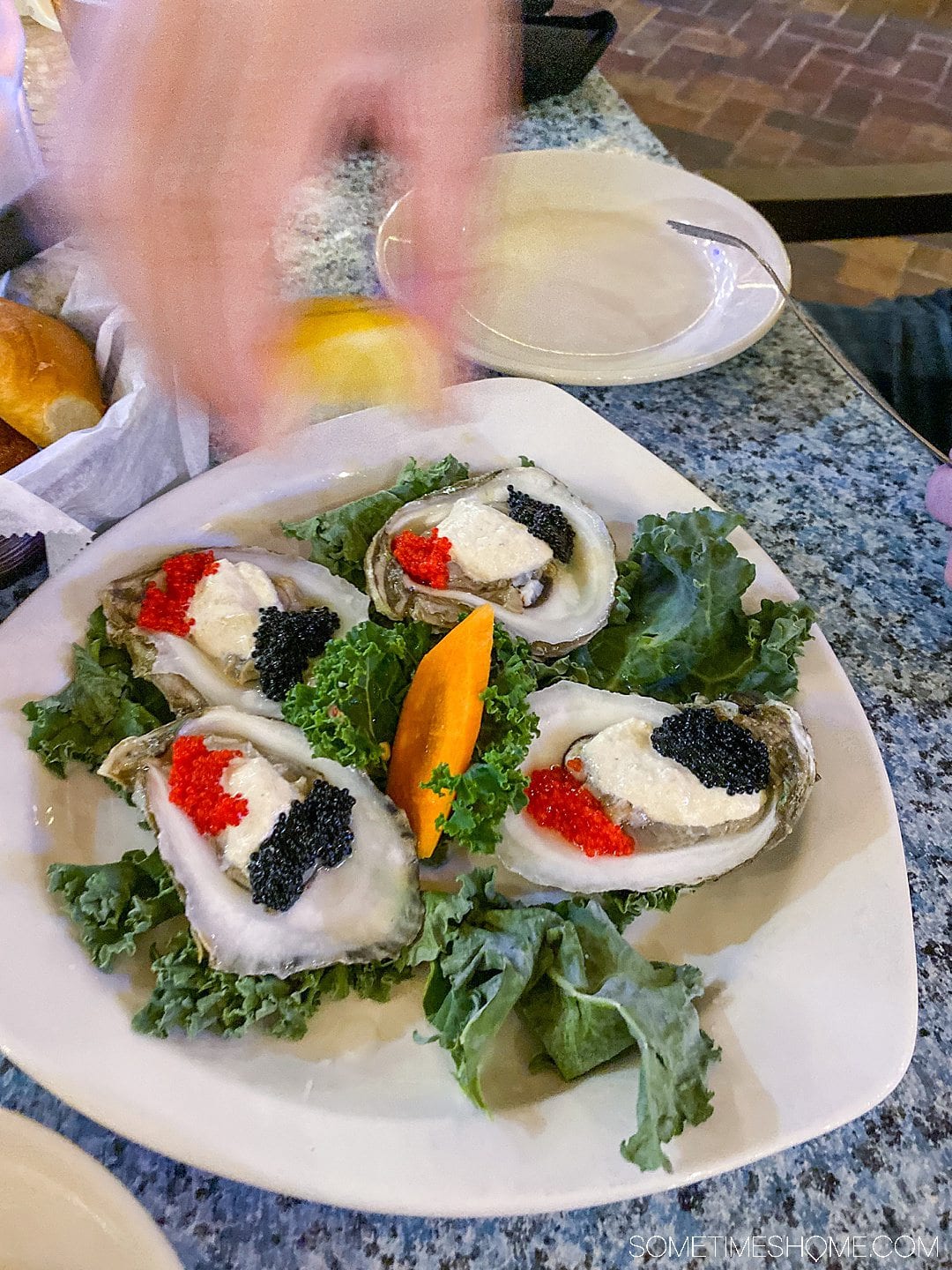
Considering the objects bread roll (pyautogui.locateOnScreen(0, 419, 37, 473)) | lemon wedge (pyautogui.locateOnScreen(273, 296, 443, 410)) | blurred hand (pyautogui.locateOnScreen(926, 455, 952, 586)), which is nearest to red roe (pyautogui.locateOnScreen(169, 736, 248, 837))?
bread roll (pyautogui.locateOnScreen(0, 419, 37, 473))

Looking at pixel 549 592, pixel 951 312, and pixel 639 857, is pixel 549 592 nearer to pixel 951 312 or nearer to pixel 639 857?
pixel 639 857

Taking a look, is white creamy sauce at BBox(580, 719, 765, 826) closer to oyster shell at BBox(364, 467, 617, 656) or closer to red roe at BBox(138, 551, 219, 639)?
oyster shell at BBox(364, 467, 617, 656)

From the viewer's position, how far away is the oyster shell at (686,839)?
984 mm

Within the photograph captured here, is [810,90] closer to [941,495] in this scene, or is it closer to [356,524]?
[941,495]

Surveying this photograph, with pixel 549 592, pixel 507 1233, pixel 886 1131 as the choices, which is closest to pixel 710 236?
pixel 549 592

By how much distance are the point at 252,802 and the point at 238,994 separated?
0.20 meters

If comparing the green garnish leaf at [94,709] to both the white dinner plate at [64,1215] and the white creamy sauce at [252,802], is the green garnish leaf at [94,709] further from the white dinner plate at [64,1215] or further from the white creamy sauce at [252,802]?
the white dinner plate at [64,1215]

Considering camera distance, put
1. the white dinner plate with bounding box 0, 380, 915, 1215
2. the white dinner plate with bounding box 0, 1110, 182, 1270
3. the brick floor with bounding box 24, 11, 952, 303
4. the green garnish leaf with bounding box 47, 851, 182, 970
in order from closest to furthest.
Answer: the white dinner plate with bounding box 0, 1110, 182, 1270, the white dinner plate with bounding box 0, 380, 915, 1215, the green garnish leaf with bounding box 47, 851, 182, 970, the brick floor with bounding box 24, 11, 952, 303

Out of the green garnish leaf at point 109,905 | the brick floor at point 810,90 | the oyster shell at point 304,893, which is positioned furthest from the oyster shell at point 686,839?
the brick floor at point 810,90

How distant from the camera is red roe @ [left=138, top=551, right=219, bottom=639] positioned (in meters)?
1.09

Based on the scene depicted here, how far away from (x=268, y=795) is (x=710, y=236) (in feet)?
3.95

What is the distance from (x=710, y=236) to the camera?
1.58m

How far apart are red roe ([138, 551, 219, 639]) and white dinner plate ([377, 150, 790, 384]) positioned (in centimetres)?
51

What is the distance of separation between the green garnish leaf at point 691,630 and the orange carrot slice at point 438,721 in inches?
6.1
